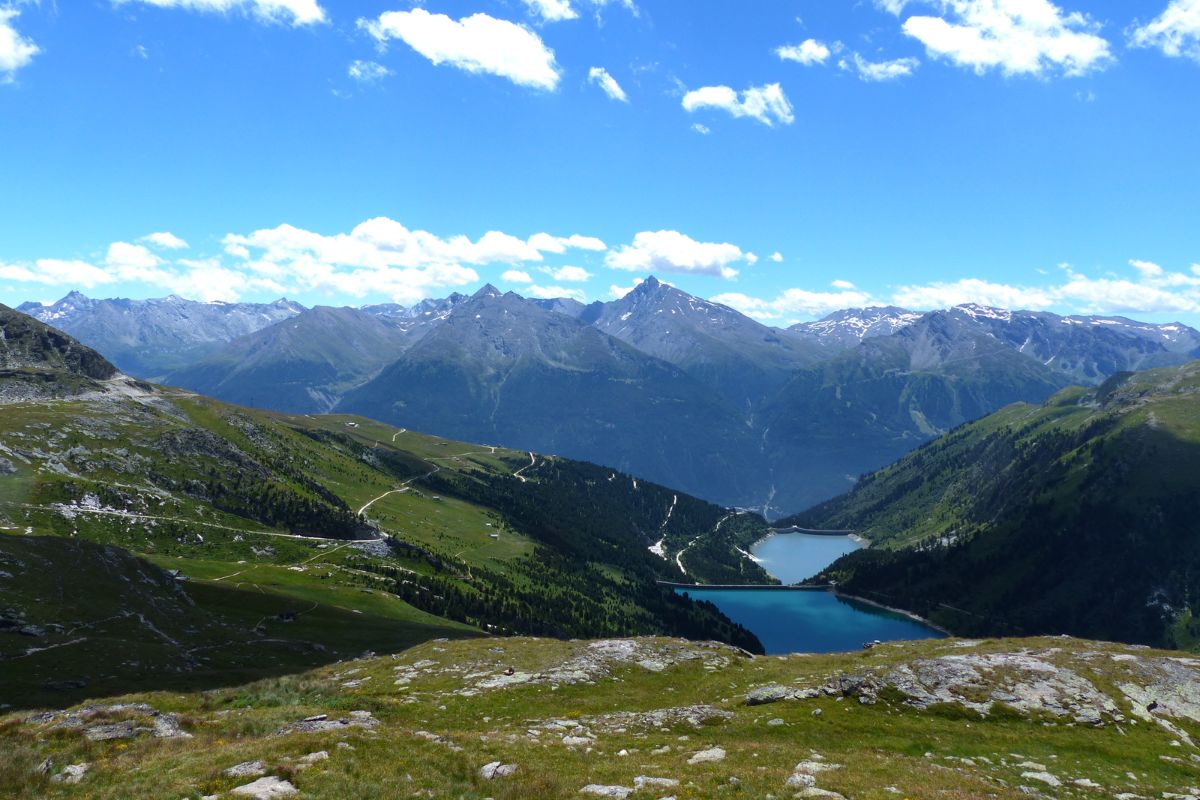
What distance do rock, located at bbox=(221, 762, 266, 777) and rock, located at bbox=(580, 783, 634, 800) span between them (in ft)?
41.2

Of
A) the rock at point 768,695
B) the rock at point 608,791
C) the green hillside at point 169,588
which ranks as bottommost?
the green hillside at point 169,588

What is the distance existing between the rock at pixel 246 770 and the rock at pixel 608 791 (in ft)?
41.2

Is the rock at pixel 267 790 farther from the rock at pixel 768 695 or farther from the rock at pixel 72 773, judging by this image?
the rock at pixel 768 695

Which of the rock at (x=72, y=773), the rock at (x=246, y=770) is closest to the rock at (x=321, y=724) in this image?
the rock at (x=246, y=770)

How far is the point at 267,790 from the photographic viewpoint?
23.9 m

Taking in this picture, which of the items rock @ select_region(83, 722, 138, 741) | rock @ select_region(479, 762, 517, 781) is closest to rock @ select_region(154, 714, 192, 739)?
rock @ select_region(83, 722, 138, 741)

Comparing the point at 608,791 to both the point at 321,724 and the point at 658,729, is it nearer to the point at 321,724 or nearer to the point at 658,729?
the point at 658,729

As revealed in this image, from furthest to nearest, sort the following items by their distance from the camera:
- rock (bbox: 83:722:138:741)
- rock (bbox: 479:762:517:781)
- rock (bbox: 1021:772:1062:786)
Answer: rock (bbox: 1021:772:1062:786) < rock (bbox: 83:722:138:741) < rock (bbox: 479:762:517:781)

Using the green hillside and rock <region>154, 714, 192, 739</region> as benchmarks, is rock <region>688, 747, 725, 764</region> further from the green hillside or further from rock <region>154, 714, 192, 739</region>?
the green hillside

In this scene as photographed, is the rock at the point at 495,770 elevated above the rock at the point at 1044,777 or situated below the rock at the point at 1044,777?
above

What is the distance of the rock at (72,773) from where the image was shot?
27000 mm

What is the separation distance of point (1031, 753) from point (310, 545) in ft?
576

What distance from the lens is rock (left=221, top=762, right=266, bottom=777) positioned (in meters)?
25.2

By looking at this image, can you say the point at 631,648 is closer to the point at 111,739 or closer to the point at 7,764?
the point at 111,739
